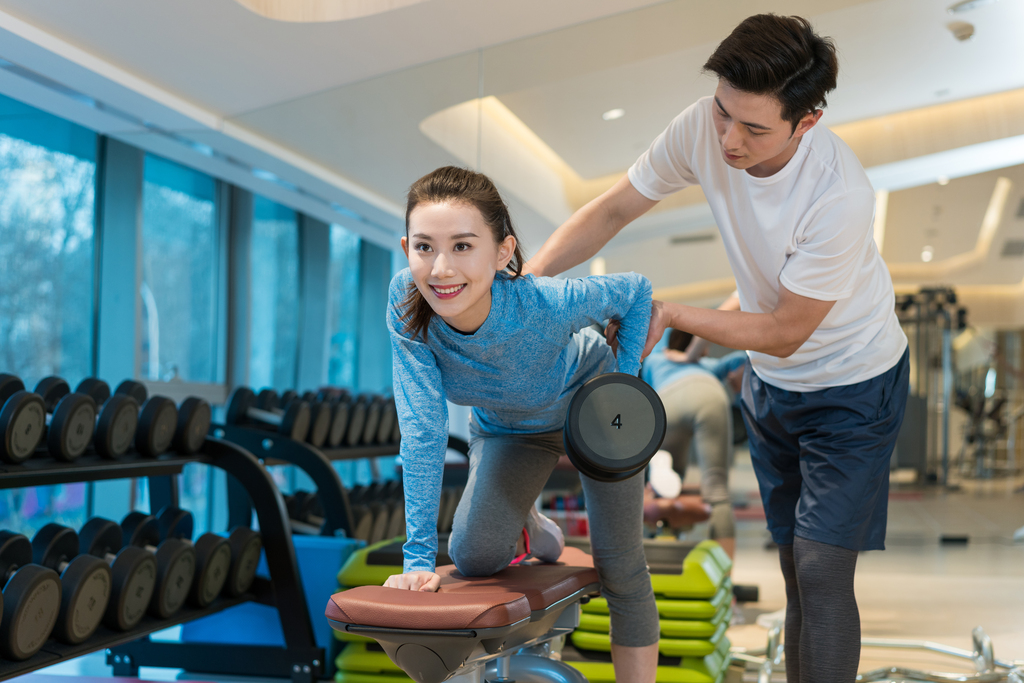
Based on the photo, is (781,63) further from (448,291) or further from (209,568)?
(209,568)

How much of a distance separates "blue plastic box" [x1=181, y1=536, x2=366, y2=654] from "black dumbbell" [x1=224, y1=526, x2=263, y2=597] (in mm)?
105

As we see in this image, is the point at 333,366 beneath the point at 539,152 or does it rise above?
beneath

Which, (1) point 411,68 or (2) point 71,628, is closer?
(2) point 71,628

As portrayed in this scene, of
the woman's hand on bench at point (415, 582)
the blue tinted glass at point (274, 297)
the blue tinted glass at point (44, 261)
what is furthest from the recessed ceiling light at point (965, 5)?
the blue tinted glass at point (274, 297)

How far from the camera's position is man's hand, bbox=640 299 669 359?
1467mm

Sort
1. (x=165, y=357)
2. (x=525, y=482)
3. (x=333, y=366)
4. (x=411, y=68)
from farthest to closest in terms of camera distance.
→ (x=333, y=366)
(x=165, y=357)
(x=411, y=68)
(x=525, y=482)

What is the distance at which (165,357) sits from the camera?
Answer: 4.63 meters

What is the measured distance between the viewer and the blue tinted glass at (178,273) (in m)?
4.55

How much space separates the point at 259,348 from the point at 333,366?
1.02m

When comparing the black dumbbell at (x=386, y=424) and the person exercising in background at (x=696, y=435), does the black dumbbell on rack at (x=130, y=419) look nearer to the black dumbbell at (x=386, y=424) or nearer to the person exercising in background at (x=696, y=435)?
the black dumbbell at (x=386, y=424)

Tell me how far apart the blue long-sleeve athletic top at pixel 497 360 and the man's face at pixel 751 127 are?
290mm

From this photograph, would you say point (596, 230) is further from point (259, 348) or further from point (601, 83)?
point (259, 348)

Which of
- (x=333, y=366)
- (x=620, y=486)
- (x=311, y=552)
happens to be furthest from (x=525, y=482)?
(x=333, y=366)

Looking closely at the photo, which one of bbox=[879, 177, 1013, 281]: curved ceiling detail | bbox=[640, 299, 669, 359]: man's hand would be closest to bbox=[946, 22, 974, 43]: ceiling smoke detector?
bbox=[879, 177, 1013, 281]: curved ceiling detail
